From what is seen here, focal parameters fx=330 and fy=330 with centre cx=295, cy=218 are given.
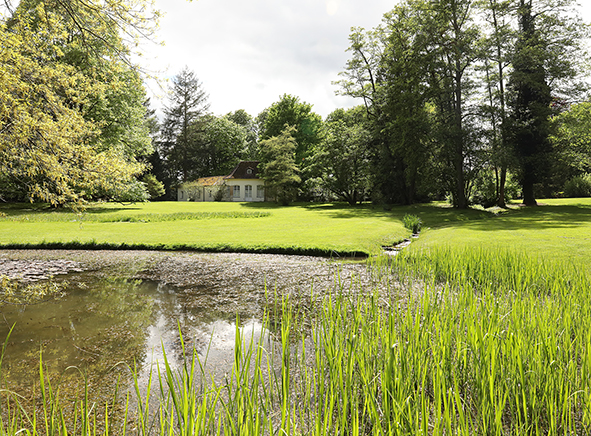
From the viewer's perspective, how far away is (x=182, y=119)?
170 ft

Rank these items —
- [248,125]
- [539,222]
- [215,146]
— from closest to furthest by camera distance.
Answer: [539,222] → [215,146] → [248,125]

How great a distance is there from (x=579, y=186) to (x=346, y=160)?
22.1m

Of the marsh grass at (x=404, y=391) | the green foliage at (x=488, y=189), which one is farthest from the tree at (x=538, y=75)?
the marsh grass at (x=404, y=391)

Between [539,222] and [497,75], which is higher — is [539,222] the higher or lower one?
the lower one

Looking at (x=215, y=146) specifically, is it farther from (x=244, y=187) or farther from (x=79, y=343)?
(x=79, y=343)

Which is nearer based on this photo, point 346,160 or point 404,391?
point 404,391

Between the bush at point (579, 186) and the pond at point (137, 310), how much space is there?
3407 centimetres

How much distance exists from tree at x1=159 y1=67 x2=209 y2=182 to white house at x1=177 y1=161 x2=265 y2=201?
7908 mm

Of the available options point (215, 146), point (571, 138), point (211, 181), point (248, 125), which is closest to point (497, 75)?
point (571, 138)

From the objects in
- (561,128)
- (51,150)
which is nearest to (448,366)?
(51,150)

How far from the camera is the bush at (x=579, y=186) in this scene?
3034cm

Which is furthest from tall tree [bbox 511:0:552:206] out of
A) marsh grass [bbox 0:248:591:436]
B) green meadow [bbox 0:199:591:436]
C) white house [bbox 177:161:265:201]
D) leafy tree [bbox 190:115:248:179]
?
leafy tree [bbox 190:115:248:179]

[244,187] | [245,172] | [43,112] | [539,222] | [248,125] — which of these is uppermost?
[248,125]

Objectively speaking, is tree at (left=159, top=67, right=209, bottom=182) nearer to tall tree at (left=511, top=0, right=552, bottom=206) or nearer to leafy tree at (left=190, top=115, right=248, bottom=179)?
leafy tree at (left=190, top=115, right=248, bottom=179)
